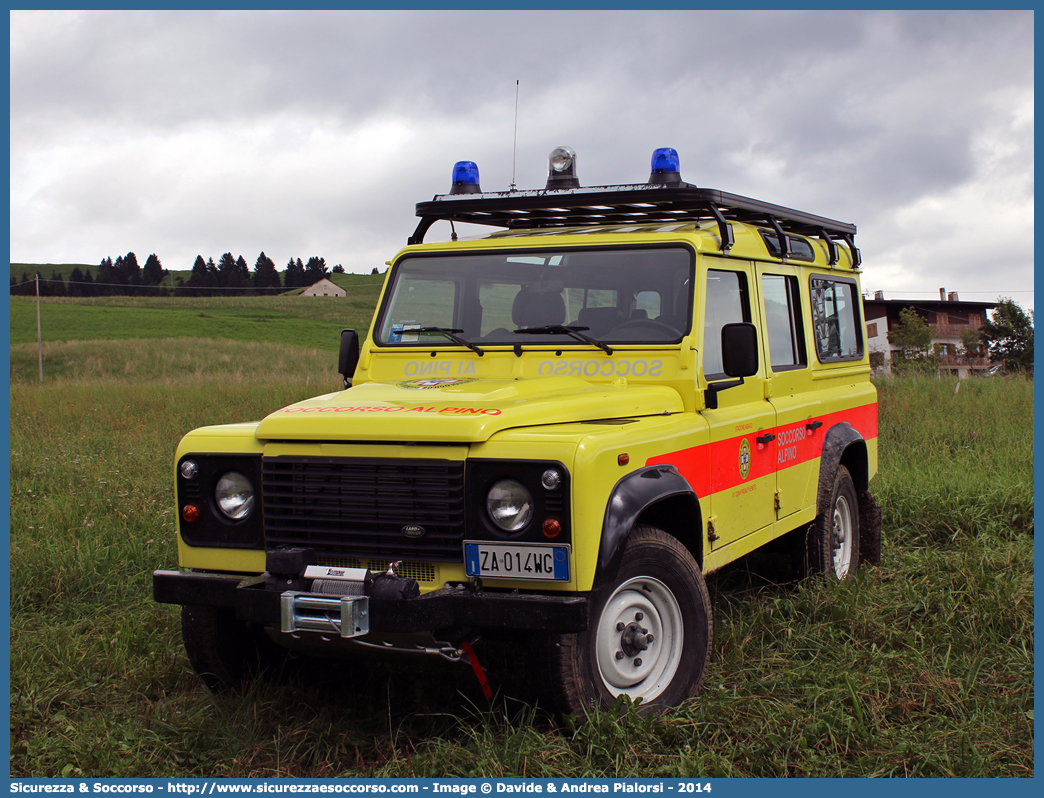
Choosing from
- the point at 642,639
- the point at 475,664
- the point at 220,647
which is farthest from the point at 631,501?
the point at 220,647

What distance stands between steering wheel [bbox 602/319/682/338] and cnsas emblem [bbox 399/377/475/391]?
0.77m

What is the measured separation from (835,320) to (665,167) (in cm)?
215

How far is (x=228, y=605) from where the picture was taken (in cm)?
372

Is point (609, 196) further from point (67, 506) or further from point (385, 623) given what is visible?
point (67, 506)

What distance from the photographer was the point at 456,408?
3.75 m

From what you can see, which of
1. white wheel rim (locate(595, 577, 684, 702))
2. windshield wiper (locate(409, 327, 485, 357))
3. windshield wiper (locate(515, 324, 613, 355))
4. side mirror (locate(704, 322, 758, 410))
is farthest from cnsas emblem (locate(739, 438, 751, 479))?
windshield wiper (locate(409, 327, 485, 357))

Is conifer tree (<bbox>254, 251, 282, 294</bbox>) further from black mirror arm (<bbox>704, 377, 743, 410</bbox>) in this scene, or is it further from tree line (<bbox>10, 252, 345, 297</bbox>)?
black mirror arm (<bbox>704, 377, 743, 410</bbox>)

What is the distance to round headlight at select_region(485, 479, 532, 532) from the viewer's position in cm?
343

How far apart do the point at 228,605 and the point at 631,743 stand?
1684 millimetres

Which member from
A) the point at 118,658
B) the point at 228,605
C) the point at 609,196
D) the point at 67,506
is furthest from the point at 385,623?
the point at 67,506

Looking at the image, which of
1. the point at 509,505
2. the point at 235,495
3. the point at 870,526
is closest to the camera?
the point at 509,505

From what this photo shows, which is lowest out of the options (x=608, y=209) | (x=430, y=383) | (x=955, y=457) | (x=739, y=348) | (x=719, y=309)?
(x=955, y=457)

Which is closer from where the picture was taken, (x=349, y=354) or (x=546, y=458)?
(x=546, y=458)

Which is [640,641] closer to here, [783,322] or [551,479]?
[551,479]
